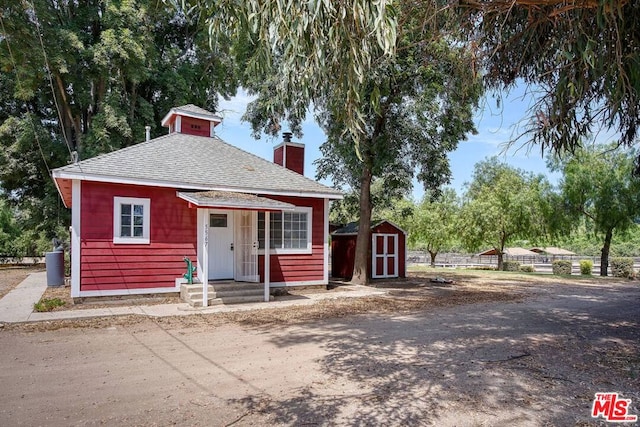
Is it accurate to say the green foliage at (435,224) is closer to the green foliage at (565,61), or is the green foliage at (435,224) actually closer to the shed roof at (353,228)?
the shed roof at (353,228)

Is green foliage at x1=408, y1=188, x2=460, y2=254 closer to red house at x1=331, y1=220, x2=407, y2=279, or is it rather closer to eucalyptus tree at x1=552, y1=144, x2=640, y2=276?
eucalyptus tree at x1=552, y1=144, x2=640, y2=276

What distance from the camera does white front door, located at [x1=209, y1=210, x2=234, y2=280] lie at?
458 inches

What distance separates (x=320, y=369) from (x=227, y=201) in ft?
19.4

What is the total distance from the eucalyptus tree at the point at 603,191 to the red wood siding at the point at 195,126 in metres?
17.2

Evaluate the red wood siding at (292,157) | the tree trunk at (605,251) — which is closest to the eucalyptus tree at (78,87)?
the red wood siding at (292,157)

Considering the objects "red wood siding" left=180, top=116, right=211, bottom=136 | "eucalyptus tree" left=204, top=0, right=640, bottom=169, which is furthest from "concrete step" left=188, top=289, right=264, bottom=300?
"red wood siding" left=180, top=116, right=211, bottom=136

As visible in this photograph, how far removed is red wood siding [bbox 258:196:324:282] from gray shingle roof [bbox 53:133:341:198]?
501 mm

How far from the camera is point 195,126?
564 inches

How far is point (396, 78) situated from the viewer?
1348cm

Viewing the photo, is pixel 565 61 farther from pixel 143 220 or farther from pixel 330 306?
pixel 143 220

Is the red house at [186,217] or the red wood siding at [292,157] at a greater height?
the red wood siding at [292,157]

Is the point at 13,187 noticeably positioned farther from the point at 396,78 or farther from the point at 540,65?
the point at 540,65

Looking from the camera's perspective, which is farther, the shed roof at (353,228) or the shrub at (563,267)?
the shrub at (563,267)

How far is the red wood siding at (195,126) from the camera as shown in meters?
14.1
